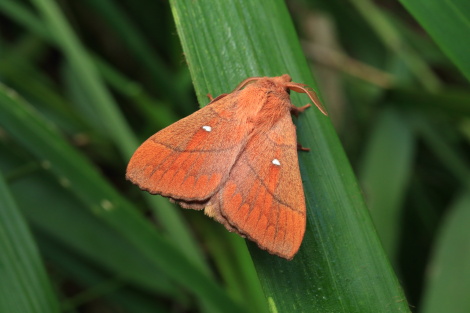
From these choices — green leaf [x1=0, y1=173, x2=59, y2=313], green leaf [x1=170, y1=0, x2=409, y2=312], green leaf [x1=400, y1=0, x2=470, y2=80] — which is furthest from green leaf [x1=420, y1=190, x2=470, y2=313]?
green leaf [x1=0, y1=173, x2=59, y2=313]

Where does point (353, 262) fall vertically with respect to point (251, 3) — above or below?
below

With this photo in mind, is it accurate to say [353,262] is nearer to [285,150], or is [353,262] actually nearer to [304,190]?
[304,190]

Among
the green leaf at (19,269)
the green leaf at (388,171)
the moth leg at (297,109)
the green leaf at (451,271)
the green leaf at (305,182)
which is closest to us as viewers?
the green leaf at (305,182)

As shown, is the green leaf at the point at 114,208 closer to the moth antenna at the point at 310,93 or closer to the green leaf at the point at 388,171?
the moth antenna at the point at 310,93

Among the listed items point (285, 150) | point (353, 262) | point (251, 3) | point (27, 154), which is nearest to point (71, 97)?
point (27, 154)

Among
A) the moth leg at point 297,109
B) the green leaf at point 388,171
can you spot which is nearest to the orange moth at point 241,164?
the moth leg at point 297,109

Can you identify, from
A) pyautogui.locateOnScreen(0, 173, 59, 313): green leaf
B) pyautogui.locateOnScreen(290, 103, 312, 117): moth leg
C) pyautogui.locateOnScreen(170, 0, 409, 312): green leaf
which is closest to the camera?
pyautogui.locateOnScreen(170, 0, 409, 312): green leaf

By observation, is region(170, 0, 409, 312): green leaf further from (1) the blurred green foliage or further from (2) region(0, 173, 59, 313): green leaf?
(2) region(0, 173, 59, 313): green leaf
